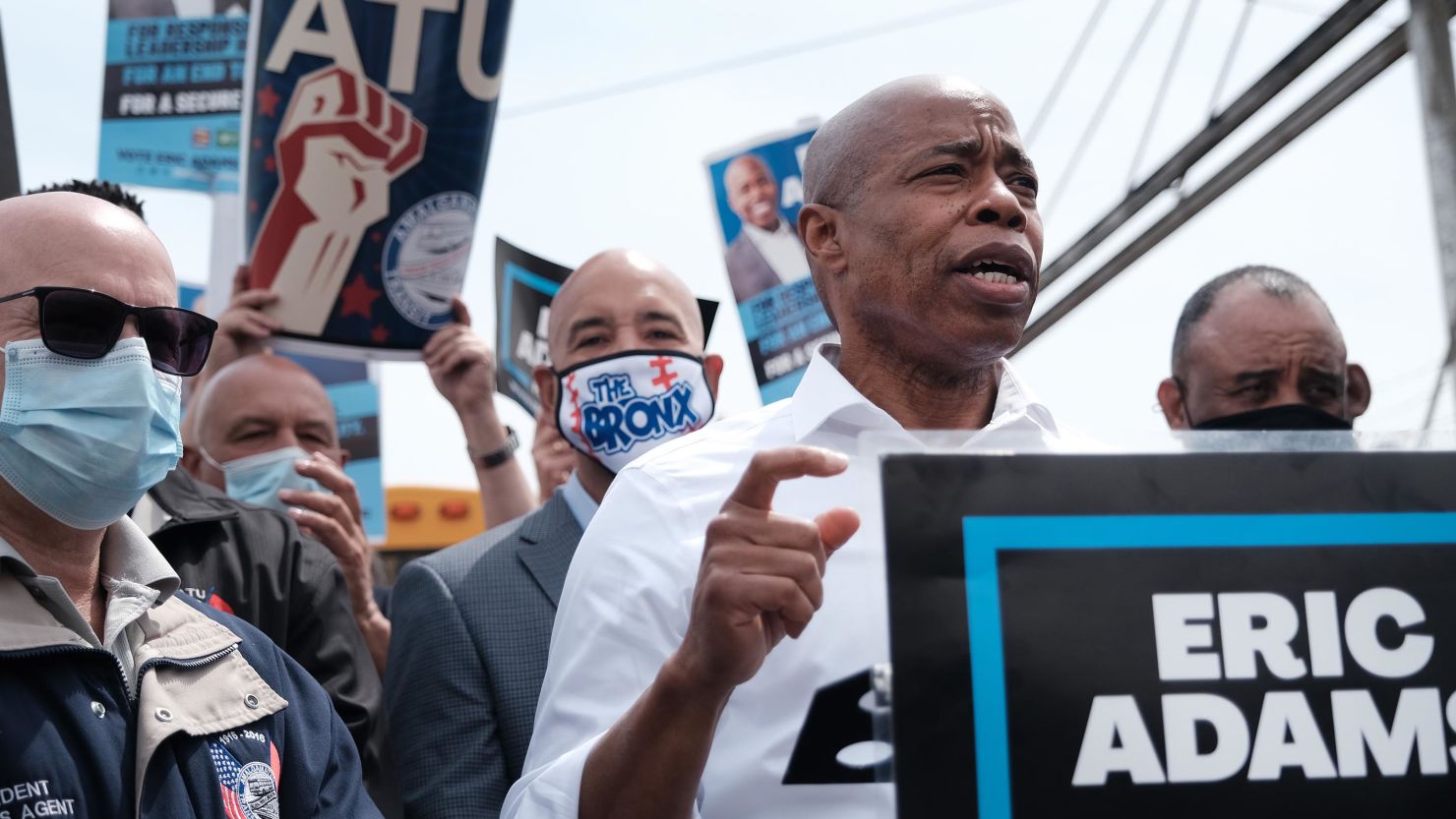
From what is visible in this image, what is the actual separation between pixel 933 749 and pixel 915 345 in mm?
947

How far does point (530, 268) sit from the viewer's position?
5.08 metres

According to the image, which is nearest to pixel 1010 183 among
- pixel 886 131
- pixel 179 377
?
pixel 886 131

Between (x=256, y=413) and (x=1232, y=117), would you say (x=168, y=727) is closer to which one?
(x=256, y=413)

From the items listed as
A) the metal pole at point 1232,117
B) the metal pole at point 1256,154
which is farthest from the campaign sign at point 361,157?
the metal pole at point 1232,117

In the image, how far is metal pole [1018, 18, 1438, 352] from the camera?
7.55m

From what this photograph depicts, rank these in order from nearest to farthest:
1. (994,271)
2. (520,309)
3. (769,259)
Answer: (994,271)
(520,309)
(769,259)

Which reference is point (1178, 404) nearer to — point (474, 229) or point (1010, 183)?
point (1010, 183)

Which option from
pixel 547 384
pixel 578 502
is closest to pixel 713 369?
pixel 547 384

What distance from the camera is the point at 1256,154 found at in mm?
8320

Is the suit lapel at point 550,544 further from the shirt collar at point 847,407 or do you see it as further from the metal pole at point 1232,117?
the metal pole at point 1232,117

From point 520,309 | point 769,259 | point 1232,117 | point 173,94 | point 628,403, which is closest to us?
point 628,403

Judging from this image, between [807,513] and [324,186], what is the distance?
278 centimetres

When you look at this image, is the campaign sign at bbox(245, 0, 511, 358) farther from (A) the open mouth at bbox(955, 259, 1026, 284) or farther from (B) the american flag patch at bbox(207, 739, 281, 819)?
(A) the open mouth at bbox(955, 259, 1026, 284)

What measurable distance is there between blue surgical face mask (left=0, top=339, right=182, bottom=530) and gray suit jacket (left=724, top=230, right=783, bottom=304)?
3675 millimetres
